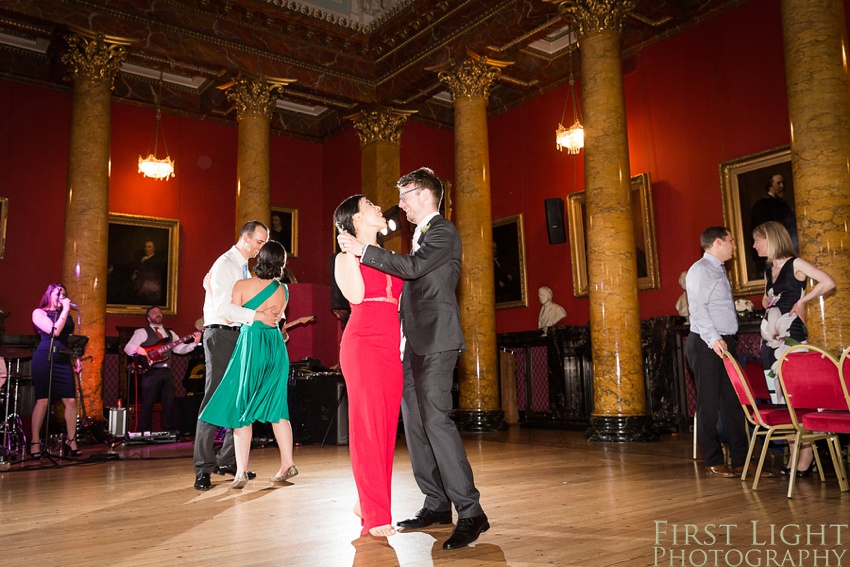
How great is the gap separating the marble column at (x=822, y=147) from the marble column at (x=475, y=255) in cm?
443

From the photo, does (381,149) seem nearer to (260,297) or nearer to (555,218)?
(555,218)

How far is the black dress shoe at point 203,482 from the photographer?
4500 millimetres

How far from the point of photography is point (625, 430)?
24.1ft

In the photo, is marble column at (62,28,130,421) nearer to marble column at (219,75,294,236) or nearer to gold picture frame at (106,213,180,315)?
marble column at (219,75,294,236)

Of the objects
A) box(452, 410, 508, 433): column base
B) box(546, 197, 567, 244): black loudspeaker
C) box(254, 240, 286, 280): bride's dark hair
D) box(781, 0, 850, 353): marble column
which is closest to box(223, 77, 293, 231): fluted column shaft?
box(452, 410, 508, 433): column base

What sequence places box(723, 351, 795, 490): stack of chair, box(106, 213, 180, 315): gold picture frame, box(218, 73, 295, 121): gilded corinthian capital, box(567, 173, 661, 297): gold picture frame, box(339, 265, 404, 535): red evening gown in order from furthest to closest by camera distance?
box(106, 213, 180, 315): gold picture frame → box(218, 73, 295, 121): gilded corinthian capital → box(567, 173, 661, 297): gold picture frame → box(723, 351, 795, 490): stack of chair → box(339, 265, 404, 535): red evening gown

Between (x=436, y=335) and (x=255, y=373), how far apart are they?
2044mm

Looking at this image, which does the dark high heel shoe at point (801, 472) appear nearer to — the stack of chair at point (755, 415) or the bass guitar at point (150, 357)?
the stack of chair at point (755, 415)

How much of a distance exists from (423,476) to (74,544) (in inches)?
59.4

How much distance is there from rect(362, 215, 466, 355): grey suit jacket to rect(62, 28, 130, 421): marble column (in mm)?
7051

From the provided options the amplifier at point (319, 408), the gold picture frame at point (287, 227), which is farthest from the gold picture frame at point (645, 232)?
the gold picture frame at point (287, 227)

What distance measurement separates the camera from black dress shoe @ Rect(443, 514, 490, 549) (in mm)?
2701


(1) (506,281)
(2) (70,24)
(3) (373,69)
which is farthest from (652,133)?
(2) (70,24)

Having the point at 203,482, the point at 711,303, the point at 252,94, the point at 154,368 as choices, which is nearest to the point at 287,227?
the point at 252,94
